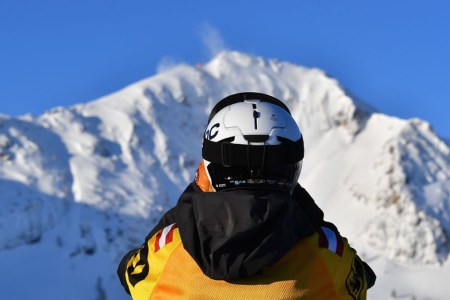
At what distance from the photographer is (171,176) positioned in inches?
4186

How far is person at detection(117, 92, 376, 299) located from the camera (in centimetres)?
419

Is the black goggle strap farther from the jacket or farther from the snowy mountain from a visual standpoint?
the snowy mountain

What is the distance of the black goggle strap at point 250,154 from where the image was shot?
457 centimetres

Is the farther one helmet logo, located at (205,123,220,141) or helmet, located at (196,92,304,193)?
helmet logo, located at (205,123,220,141)

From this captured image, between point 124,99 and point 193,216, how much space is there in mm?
106708

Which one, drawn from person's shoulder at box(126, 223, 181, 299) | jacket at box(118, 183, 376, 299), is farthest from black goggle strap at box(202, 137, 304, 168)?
person's shoulder at box(126, 223, 181, 299)

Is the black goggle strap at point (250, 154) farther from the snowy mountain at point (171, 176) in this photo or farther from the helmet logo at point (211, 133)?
the snowy mountain at point (171, 176)

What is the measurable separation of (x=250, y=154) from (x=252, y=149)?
0.11ft

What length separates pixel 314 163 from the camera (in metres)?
111

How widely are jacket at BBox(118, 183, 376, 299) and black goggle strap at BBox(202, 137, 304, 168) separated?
0.19m

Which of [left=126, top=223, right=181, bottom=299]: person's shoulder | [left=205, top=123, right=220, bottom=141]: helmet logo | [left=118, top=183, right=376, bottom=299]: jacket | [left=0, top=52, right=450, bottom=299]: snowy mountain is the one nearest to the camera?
[left=118, top=183, right=376, bottom=299]: jacket

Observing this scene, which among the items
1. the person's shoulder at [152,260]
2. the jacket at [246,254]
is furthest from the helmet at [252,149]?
the person's shoulder at [152,260]

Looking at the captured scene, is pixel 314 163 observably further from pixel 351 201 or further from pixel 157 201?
pixel 157 201

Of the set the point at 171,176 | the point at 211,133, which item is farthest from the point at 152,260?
the point at 171,176
